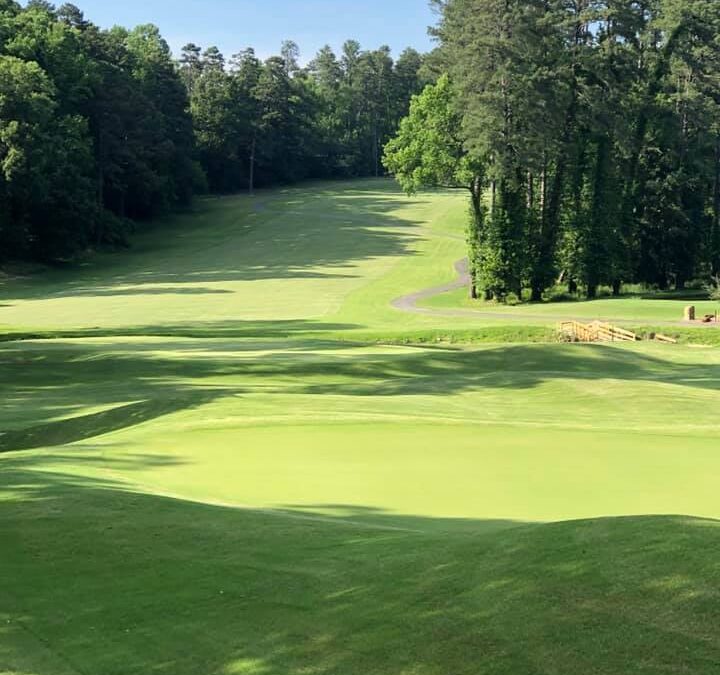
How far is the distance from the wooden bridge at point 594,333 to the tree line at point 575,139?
1804 cm

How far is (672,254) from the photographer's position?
64.7m

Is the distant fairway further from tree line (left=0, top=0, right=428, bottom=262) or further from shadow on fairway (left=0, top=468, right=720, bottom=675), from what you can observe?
tree line (left=0, top=0, right=428, bottom=262)

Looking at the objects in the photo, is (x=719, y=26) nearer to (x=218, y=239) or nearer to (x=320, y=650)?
(x=218, y=239)

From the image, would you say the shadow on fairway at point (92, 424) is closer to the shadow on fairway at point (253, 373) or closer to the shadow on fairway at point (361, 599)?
the shadow on fairway at point (253, 373)

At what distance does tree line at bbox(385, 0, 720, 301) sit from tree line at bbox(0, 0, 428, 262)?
79.2 ft

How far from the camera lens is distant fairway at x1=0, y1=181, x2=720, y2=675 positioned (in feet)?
17.5

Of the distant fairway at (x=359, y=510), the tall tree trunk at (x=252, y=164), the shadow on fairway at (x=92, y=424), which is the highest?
the tall tree trunk at (x=252, y=164)

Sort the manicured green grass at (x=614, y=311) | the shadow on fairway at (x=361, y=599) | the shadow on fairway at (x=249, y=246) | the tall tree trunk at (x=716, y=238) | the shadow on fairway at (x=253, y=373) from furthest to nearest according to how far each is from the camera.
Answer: the shadow on fairway at (x=249, y=246) < the tall tree trunk at (x=716, y=238) < the manicured green grass at (x=614, y=311) < the shadow on fairway at (x=253, y=373) < the shadow on fairway at (x=361, y=599)

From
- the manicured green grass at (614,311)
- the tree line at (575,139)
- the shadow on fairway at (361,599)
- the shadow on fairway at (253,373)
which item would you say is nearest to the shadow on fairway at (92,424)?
the shadow on fairway at (253,373)

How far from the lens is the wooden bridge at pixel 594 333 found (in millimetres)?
36156

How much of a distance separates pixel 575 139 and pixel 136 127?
54.6 metres

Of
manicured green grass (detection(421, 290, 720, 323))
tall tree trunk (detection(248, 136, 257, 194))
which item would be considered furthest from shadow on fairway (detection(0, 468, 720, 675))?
tall tree trunk (detection(248, 136, 257, 194))

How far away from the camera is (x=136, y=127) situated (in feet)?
314

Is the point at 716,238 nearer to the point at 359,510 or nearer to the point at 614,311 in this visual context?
the point at 614,311
